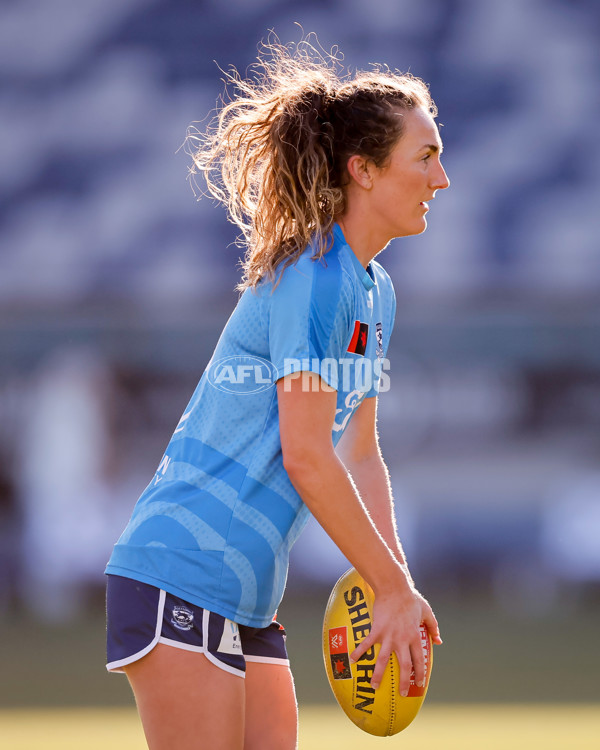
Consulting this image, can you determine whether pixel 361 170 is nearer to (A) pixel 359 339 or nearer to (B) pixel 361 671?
(A) pixel 359 339

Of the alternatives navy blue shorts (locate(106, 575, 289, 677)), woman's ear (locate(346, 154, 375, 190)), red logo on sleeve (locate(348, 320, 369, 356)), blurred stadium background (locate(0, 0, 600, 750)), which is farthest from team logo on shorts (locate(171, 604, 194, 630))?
blurred stadium background (locate(0, 0, 600, 750))

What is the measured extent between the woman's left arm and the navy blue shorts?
601 millimetres

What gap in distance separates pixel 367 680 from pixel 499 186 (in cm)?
1192

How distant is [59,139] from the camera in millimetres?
13523

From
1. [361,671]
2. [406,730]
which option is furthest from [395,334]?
[361,671]

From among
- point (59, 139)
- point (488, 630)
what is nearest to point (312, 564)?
point (488, 630)

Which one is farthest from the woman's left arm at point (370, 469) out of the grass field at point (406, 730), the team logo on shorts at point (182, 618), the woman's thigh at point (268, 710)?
the grass field at point (406, 730)

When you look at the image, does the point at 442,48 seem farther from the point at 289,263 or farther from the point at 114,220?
the point at 289,263

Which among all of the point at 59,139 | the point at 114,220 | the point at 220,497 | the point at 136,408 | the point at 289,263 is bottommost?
the point at 220,497

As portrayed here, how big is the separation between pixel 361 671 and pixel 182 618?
1.55 ft

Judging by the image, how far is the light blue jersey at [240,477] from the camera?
1.98 metres

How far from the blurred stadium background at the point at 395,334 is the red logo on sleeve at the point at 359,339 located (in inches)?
144

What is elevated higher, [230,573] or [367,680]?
[230,573]

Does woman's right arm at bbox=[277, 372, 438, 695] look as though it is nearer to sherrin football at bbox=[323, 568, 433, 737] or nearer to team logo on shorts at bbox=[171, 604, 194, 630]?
sherrin football at bbox=[323, 568, 433, 737]
